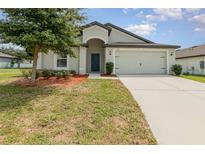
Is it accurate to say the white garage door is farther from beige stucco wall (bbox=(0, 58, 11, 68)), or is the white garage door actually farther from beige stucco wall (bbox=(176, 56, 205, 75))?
beige stucco wall (bbox=(0, 58, 11, 68))

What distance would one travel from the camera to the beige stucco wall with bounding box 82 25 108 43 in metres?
19.4

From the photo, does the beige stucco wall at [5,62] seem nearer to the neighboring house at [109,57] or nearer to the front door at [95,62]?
the neighboring house at [109,57]

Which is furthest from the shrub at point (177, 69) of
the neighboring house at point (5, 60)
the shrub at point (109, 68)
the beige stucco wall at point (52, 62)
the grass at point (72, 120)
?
the neighboring house at point (5, 60)

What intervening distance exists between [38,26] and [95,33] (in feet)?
31.8

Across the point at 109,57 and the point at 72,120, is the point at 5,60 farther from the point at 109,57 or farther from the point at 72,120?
the point at 72,120

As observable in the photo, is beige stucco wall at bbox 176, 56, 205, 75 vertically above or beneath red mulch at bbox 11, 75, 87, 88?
above

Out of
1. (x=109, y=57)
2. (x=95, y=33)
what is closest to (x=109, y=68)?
(x=109, y=57)

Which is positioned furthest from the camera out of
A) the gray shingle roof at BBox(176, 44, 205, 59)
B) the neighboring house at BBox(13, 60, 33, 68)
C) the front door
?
the neighboring house at BBox(13, 60, 33, 68)

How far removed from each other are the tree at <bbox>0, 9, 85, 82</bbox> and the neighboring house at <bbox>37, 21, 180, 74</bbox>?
7.79 m

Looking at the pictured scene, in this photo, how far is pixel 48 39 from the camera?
986 centimetres

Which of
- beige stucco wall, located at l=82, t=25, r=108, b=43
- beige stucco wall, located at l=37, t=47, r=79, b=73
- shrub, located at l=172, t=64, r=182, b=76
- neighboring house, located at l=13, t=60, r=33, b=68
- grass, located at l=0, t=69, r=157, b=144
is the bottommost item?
grass, located at l=0, t=69, r=157, b=144

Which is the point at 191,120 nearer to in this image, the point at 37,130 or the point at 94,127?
the point at 94,127

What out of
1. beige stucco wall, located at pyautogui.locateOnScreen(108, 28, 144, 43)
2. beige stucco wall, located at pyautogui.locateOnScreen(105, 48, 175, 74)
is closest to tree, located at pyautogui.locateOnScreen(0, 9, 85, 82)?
beige stucco wall, located at pyautogui.locateOnScreen(105, 48, 175, 74)
